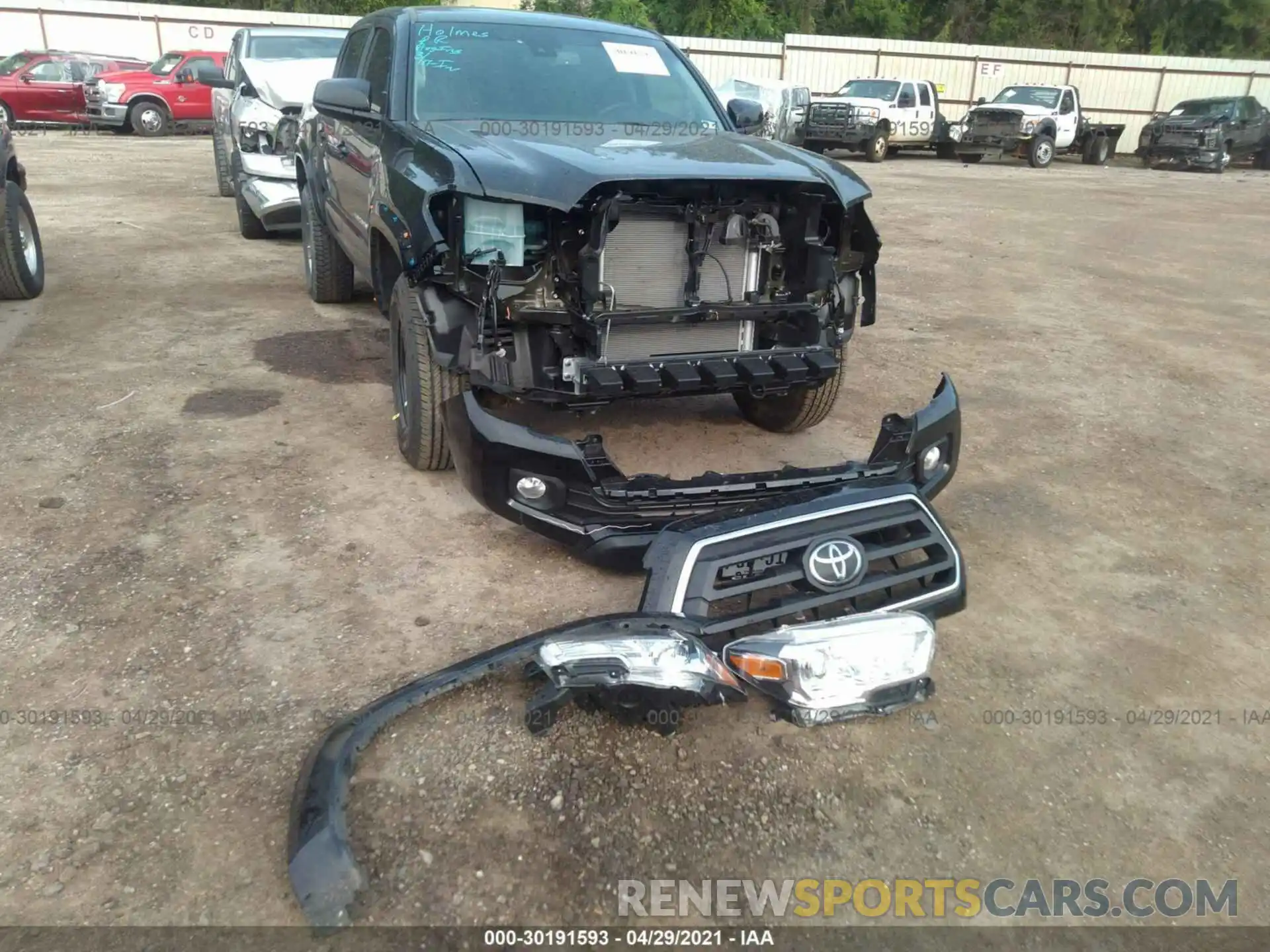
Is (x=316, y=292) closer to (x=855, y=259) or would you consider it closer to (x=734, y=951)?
(x=855, y=259)

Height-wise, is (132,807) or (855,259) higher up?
(855,259)

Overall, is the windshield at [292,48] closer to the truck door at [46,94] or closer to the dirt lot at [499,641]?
the dirt lot at [499,641]

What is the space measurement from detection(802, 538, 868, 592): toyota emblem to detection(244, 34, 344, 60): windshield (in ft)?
26.0

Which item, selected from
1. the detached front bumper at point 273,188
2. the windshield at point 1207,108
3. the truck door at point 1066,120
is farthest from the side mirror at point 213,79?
the windshield at point 1207,108

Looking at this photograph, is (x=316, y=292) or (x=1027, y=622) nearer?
(x=1027, y=622)

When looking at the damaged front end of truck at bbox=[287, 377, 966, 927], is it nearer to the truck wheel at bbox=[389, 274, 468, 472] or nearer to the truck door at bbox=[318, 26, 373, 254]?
the truck wheel at bbox=[389, 274, 468, 472]

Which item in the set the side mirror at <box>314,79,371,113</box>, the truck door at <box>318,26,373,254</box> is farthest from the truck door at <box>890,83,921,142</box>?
the side mirror at <box>314,79,371,113</box>

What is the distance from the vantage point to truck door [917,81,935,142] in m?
21.5

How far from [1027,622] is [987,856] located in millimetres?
1150

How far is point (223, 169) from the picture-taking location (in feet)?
35.1

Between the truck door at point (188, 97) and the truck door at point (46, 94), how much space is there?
193 centimetres

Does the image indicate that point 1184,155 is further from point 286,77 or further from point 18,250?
point 18,250

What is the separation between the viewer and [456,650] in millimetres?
2871

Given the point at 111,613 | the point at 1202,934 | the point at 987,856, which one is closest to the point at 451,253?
the point at 111,613
